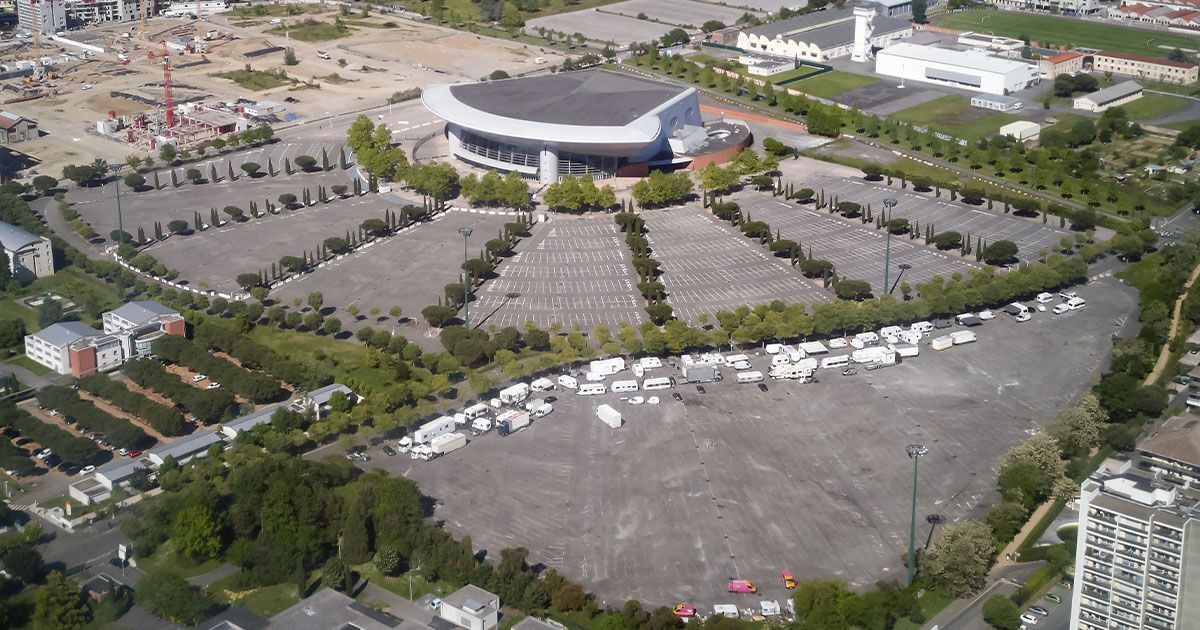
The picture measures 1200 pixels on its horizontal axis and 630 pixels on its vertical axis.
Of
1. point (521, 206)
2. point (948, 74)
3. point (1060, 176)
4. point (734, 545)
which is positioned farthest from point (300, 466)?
point (948, 74)

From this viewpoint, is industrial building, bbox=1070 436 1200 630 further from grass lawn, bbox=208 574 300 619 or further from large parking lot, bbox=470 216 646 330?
large parking lot, bbox=470 216 646 330

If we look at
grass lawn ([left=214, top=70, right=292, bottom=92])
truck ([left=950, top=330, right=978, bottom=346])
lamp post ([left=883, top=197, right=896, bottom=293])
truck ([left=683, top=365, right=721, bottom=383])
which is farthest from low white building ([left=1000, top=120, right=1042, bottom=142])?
grass lawn ([left=214, top=70, right=292, bottom=92])

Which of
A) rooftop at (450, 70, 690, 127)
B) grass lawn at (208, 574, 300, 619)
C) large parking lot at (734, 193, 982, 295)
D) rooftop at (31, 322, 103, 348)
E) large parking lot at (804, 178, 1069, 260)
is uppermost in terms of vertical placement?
rooftop at (450, 70, 690, 127)

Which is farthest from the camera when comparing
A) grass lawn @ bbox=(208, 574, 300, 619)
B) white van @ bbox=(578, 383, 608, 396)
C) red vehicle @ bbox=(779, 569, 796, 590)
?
white van @ bbox=(578, 383, 608, 396)

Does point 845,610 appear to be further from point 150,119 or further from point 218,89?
point 218,89

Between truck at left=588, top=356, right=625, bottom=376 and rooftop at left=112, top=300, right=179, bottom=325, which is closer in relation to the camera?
truck at left=588, top=356, right=625, bottom=376

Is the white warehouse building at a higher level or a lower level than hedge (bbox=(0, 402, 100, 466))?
higher

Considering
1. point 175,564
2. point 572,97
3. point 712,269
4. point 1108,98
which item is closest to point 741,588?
point 175,564

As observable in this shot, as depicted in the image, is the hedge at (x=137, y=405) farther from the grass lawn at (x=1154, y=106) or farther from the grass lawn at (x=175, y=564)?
the grass lawn at (x=1154, y=106)
